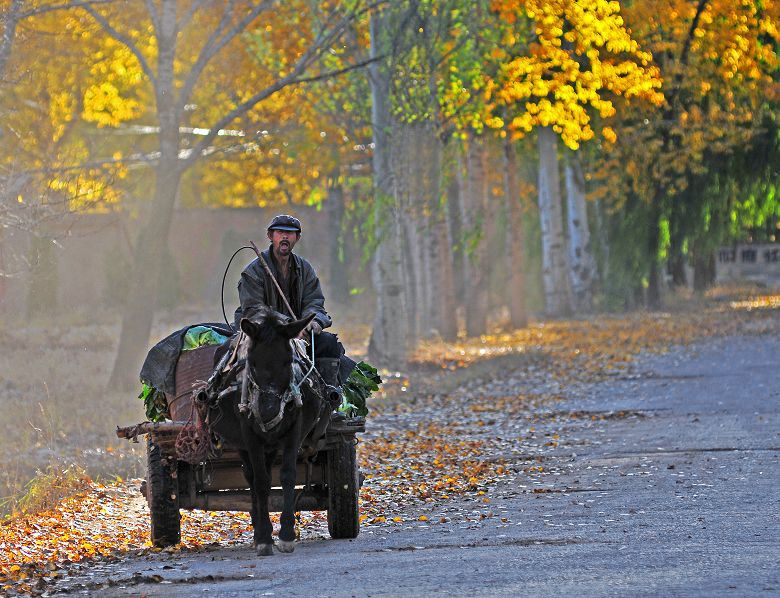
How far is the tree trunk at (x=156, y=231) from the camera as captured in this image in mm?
25984

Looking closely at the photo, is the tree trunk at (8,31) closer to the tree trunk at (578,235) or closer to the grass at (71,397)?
the grass at (71,397)

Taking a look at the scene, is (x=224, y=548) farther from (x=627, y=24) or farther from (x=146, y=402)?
(x=627, y=24)

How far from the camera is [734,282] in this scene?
61.2 meters

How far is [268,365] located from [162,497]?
1.51 meters

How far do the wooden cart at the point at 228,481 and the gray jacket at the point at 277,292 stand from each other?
60 cm

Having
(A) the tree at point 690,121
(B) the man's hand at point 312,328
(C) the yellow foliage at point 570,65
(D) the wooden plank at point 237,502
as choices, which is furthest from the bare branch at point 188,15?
(D) the wooden plank at point 237,502

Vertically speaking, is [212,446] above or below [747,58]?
below

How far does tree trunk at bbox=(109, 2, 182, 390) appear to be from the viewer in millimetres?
25984

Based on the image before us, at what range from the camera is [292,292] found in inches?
468

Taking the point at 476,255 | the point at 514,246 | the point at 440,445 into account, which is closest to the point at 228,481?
the point at 440,445

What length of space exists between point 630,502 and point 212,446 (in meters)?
3.64

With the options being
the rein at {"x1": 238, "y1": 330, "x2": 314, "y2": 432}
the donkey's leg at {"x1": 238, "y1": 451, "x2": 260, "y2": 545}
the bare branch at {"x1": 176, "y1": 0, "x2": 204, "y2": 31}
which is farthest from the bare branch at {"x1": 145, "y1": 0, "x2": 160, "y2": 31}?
the rein at {"x1": 238, "y1": 330, "x2": 314, "y2": 432}

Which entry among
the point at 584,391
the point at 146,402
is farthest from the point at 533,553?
the point at 584,391

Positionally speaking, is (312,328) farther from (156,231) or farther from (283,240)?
(156,231)
